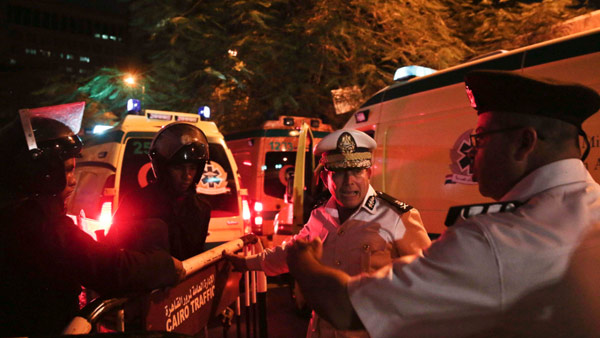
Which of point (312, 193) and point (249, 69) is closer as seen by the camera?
point (312, 193)

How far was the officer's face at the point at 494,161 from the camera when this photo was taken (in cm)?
122

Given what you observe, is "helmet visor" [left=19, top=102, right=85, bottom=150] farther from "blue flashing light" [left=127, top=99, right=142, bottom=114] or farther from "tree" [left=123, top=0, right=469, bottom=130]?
"tree" [left=123, top=0, right=469, bottom=130]

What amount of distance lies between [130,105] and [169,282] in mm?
5118

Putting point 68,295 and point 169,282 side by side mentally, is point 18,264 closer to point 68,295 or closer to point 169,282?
point 68,295

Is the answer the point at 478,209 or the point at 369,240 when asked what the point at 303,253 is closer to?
the point at 478,209

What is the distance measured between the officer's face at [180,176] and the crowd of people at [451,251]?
580mm

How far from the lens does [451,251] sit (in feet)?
3.25

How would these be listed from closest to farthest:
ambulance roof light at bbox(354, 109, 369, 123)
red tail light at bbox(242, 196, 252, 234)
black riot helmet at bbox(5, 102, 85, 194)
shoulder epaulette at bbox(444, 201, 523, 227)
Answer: shoulder epaulette at bbox(444, 201, 523, 227)
black riot helmet at bbox(5, 102, 85, 194)
ambulance roof light at bbox(354, 109, 369, 123)
red tail light at bbox(242, 196, 252, 234)

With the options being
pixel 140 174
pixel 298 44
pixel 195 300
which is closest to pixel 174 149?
pixel 195 300

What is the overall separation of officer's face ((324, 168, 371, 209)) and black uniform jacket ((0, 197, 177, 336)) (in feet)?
3.53

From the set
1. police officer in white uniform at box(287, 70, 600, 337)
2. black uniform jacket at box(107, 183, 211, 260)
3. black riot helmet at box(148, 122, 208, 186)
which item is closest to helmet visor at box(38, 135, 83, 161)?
black uniform jacket at box(107, 183, 211, 260)

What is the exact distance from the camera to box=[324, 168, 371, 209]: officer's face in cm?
227

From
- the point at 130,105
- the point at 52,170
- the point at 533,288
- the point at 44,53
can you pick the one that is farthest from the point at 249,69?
the point at 44,53

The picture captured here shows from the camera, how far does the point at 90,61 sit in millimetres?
56219
